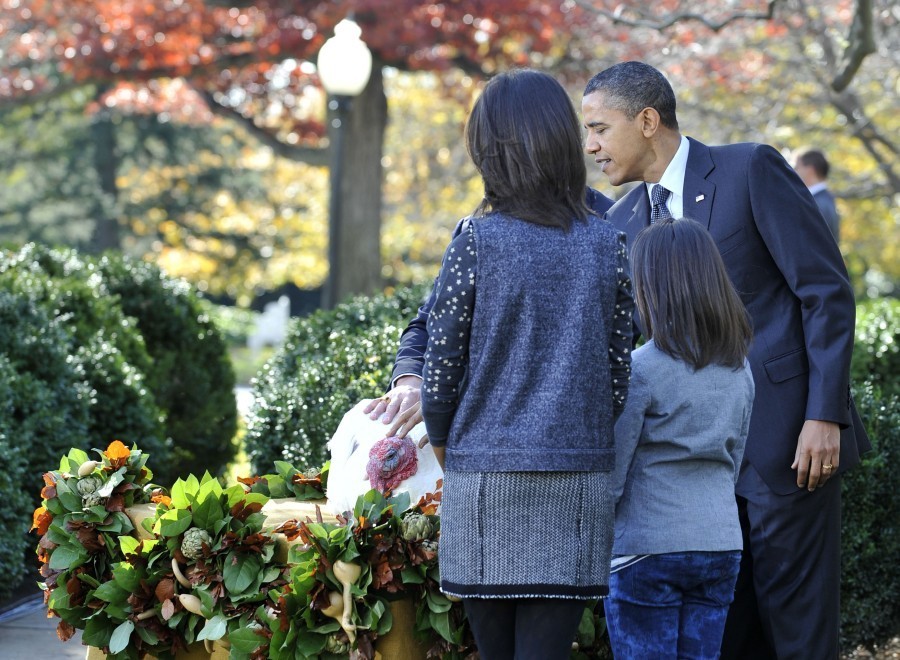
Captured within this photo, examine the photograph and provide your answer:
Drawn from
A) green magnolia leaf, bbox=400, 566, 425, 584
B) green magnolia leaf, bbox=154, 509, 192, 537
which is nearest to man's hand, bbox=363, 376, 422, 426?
green magnolia leaf, bbox=400, 566, 425, 584

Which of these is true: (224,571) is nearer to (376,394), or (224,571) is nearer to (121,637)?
(121,637)

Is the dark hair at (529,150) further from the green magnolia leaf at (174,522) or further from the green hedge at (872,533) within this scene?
the green hedge at (872,533)

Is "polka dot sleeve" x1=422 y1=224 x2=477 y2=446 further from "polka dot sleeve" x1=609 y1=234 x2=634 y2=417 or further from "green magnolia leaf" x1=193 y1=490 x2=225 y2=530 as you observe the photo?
"green magnolia leaf" x1=193 y1=490 x2=225 y2=530

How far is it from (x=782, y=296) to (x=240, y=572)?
178 centimetres

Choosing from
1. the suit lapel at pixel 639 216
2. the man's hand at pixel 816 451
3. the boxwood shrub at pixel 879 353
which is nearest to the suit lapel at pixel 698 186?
the suit lapel at pixel 639 216

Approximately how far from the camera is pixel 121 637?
3.36 metres

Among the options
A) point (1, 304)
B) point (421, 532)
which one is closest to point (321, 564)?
point (421, 532)

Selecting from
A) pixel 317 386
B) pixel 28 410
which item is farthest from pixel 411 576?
pixel 28 410

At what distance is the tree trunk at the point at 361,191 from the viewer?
40.9 feet

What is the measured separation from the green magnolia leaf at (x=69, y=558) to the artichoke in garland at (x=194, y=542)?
0.42 metres

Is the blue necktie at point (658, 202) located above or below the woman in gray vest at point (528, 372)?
above

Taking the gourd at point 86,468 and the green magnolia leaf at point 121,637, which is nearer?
the green magnolia leaf at point 121,637

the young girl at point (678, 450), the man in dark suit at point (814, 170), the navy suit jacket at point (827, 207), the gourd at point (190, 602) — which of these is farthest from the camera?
the man in dark suit at point (814, 170)

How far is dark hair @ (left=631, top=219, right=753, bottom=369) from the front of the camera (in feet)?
9.49
